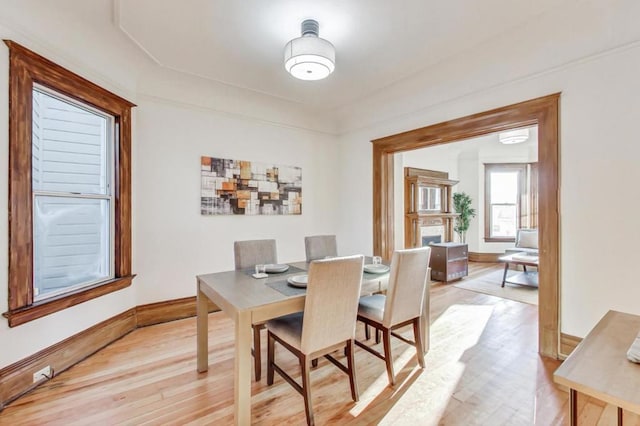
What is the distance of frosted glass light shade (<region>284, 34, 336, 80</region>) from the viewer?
2.27m

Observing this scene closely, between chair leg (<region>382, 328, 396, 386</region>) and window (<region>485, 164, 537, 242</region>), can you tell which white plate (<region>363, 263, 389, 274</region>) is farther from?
window (<region>485, 164, 537, 242</region>)

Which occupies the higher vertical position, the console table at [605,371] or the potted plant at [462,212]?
the potted plant at [462,212]

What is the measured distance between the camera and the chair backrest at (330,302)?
1.75 metres

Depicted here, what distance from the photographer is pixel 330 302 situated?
6.01 feet

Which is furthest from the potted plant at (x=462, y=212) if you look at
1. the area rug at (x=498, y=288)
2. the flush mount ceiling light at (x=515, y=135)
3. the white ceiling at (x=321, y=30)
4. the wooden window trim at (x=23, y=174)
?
the wooden window trim at (x=23, y=174)

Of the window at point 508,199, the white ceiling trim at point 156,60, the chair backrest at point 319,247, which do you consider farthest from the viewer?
the window at point 508,199

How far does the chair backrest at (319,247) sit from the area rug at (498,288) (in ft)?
9.15

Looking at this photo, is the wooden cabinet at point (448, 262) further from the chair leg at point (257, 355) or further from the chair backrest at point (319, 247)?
the chair leg at point (257, 355)

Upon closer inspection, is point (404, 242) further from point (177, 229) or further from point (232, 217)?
point (177, 229)

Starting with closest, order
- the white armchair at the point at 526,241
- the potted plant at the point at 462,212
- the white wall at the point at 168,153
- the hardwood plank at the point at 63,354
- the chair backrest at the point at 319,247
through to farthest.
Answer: the hardwood plank at the point at 63,354 → the white wall at the point at 168,153 → the chair backrest at the point at 319,247 → the white armchair at the point at 526,241 → the potted plant at the point at 462,212

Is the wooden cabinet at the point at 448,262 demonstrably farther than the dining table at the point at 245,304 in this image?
Yes

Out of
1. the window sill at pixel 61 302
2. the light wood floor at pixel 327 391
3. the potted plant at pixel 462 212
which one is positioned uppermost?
the potted plant at pixel 462 212

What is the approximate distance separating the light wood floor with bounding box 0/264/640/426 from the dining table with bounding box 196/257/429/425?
26 cm

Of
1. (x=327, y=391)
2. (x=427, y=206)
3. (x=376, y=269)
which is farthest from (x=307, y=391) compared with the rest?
(x=427, y=206)
